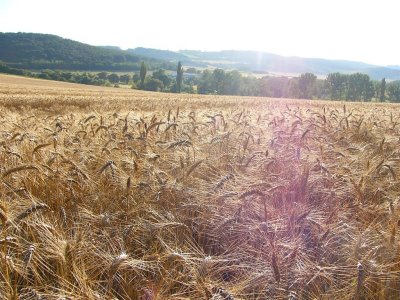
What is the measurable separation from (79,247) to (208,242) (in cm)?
90

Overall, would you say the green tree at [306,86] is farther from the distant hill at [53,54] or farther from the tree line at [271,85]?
the distant hill at [53,54]

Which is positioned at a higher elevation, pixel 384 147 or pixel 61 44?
pixel 61 44

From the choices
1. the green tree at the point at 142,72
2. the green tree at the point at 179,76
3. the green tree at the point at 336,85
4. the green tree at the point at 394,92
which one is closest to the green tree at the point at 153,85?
the green tree at the point at 142,72

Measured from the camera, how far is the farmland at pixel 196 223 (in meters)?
1.77

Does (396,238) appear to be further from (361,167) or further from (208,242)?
(361,167)

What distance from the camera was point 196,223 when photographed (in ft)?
8.17

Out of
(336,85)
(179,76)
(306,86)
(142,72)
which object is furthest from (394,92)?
(142,72)

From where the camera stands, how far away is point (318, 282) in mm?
1906

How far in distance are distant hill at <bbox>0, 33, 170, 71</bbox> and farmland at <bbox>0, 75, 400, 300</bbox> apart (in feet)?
439

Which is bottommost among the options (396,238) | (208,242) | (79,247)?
(208,242)

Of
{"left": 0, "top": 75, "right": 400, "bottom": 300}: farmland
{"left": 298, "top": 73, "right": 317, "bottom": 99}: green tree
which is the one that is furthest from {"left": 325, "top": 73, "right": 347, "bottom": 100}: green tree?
{"left": 0, "top": 75, "right": 400, "bottom": 300}: farmland

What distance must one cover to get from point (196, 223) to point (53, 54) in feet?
504

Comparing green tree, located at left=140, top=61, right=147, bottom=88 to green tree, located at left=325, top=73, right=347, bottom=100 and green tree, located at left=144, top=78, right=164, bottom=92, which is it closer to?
green tree, located at left=144, top=78, right=164, bottom=92

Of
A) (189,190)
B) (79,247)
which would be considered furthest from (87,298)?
(189,190)
